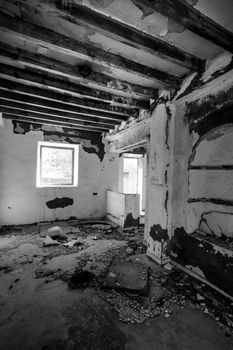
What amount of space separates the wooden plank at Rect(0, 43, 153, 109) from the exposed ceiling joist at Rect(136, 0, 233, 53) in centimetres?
107

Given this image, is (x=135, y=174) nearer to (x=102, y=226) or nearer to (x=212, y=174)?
(x=102, y=226)

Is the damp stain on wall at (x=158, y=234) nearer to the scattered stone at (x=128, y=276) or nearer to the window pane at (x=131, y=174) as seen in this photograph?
the scattered stone at (x=128, y=276)

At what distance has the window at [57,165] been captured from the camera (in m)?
4.57

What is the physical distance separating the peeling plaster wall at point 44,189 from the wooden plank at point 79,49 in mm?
3021

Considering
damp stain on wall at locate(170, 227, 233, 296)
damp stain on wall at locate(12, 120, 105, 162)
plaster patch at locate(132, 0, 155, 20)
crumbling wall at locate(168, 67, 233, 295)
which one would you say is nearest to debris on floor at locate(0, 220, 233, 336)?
damp stain on wall at locate(170, 227, 233, 296)

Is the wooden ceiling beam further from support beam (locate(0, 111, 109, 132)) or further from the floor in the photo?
the floor

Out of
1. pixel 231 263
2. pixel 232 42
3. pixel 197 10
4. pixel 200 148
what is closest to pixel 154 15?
pixel 197 10

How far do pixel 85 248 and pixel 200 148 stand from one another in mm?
2430

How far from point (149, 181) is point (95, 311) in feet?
6.06

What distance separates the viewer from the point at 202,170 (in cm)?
229

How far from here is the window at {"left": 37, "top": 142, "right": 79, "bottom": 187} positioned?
15.0ft

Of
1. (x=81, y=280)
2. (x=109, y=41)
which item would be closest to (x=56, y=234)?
(x=81, y=280)

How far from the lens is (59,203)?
4.65m

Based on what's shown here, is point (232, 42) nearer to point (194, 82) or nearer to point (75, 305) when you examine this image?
point (194, 82)
